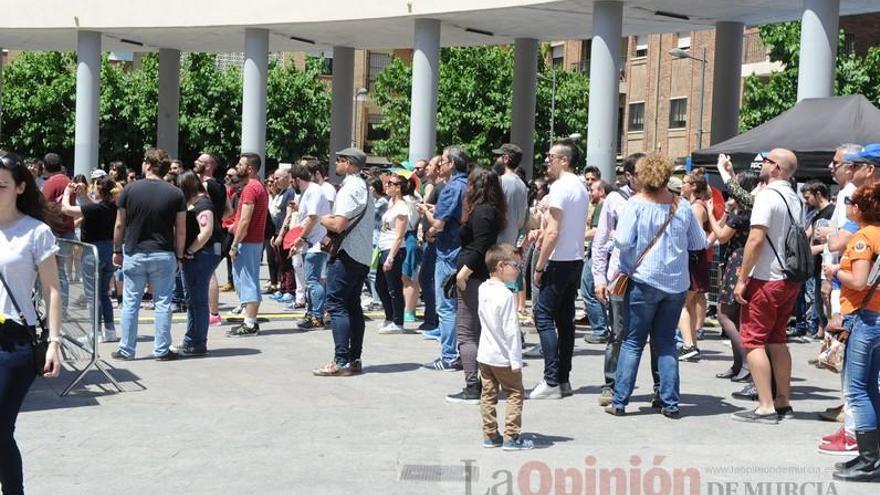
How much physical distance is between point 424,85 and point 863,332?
18377 mm

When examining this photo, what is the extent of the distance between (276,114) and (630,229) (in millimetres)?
45334

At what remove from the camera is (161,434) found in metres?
8.22

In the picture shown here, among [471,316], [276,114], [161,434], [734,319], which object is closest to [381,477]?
[161,434]

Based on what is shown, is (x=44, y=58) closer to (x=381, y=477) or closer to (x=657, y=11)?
(x=657, y=11)

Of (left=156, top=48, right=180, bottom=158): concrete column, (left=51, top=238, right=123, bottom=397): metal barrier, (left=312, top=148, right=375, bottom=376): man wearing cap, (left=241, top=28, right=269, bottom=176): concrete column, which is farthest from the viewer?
(left=156, top=48, right=180, bottom=158): concrete column

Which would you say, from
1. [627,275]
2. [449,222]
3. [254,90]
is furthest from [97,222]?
[254,90]

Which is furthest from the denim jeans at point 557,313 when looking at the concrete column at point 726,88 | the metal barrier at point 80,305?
the concrete column at point 726,88

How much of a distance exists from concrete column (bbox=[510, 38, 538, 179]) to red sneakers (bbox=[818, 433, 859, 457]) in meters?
20.0

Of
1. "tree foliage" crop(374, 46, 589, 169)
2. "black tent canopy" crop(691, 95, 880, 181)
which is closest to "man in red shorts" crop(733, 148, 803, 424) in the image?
"black tent canopy" crop(691, 95, 880, 181)

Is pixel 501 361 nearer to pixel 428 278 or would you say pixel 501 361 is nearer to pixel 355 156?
pixel 355 156

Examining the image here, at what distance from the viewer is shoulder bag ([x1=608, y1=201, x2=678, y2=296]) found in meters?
8.76

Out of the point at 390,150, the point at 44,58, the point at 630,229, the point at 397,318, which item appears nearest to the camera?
the point at 630,229

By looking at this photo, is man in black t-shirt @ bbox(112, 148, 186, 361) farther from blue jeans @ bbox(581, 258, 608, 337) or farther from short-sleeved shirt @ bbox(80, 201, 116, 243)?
blue jeans @ bbox(581, 258, 608, 337)

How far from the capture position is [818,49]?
18469 mm
